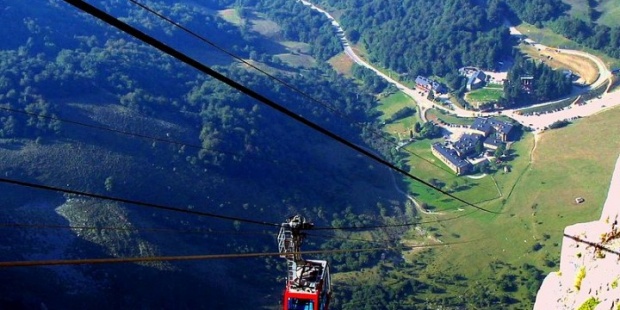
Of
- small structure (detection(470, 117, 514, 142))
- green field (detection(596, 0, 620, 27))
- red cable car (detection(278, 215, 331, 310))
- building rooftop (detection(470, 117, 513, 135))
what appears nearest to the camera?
red cable car (detection(278, 215, 331, 310))

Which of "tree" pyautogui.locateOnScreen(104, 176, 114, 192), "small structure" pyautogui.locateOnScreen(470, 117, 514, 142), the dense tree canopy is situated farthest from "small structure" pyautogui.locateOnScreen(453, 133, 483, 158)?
"tree" pyautogui.locateOnScreen(104, 176, 114, 192)

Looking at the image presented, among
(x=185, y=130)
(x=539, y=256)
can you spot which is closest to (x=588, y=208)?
(x=539, y=256)

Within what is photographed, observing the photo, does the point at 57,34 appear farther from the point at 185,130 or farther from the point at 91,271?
the point at 91,271

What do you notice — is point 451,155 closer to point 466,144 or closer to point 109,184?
point 466,144

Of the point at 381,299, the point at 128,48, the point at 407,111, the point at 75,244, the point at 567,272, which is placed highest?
the point at 128,48

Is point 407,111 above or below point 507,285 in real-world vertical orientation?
above

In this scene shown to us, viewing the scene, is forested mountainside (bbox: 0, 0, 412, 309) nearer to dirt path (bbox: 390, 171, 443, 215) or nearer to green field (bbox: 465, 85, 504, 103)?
dirt path (bbox: 390, 171, 443, 215)

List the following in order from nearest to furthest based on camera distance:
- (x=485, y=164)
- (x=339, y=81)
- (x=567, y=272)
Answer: (x=567, y=272)
(x=485, y=164)
(x=339, y=81)
